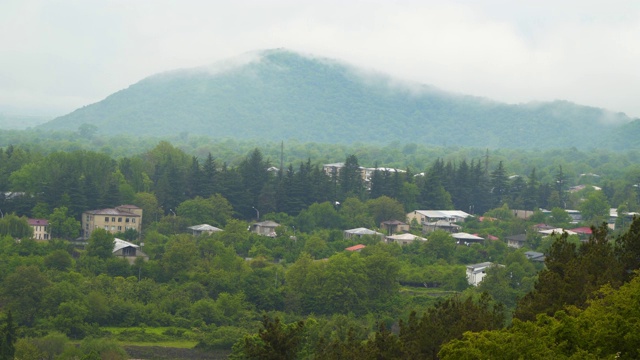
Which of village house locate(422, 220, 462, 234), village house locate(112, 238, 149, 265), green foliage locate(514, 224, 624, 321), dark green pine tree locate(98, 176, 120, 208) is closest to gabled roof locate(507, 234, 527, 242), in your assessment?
village house locate(422, 220, 462, 234)

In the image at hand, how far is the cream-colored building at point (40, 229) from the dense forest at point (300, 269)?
0.38 m

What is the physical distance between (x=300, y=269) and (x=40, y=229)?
602 inches

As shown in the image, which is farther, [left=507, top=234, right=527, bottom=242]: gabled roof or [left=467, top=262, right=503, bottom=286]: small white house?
[left=507, top=234, right=527, bottom=242]: gabled roof

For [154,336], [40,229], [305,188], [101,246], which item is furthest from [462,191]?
[154,336]

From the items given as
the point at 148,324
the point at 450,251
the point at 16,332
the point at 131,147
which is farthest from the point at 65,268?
the point at 131,147

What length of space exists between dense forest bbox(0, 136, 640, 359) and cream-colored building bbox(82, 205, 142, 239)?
24.8 inches

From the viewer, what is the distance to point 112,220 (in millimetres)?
55062

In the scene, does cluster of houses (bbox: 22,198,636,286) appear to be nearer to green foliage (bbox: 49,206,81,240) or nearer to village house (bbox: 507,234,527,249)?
village house (bbox: 507,234,527,249)

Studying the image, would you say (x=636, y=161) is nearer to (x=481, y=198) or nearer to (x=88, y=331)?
(x=481, y=198)

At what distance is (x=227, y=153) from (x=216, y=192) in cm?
5642

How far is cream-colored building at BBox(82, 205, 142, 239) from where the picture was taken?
54625 mm

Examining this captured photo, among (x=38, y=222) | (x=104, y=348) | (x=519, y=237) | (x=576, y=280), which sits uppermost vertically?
(x=576, y=280)

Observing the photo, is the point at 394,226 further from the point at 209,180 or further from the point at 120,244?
the point at 120,244

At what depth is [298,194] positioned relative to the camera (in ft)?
208
